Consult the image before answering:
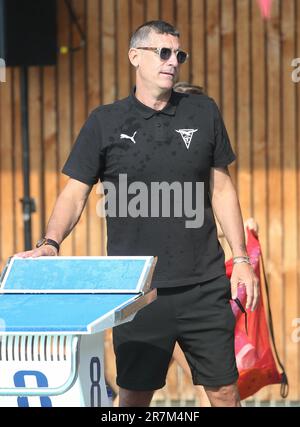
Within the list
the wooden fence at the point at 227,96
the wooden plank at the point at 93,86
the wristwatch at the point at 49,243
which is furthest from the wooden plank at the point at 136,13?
the wristwatch at the point at 49,243

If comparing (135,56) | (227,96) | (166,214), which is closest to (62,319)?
(166,214)

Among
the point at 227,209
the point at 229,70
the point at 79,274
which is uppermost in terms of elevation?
the point at 229,70

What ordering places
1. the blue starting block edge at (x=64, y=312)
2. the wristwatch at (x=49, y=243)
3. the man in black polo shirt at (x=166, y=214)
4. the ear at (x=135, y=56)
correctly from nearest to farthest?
1. the blue starting block edge at (x=64, y=312)
2. the wristwatch at (x=49, y=243)
3. the man in black polo shirt at (x=166, y=214)
4. the ear at (x=135, y=56)

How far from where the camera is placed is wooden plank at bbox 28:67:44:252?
815 cm

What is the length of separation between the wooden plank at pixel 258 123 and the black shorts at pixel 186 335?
2.87 meters

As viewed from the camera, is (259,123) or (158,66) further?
(259,123)

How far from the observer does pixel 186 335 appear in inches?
209

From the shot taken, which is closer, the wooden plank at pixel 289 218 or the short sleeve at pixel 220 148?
the short sleeve at pixel 220 148

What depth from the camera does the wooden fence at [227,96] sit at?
8094mm

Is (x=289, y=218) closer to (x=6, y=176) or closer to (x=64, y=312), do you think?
(x=6, y=176)

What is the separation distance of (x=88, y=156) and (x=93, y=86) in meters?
2.87

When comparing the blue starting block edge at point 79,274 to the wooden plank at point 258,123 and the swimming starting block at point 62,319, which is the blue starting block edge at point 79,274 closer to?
the swimming starting block at point 62,319
